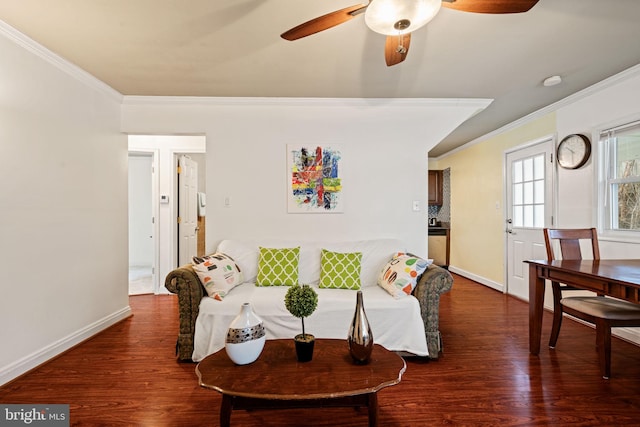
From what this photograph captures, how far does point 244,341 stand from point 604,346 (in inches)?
91.5

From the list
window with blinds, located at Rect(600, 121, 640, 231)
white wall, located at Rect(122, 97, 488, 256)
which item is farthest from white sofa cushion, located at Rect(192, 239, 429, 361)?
window with blinds, located at Rect(600, 121, 640, 231)

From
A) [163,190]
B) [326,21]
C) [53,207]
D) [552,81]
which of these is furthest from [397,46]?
[163,190]

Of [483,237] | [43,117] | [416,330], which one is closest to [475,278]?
[483,237]

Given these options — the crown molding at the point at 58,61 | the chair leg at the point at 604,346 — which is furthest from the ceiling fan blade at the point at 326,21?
the chair leg at the point at 604,346

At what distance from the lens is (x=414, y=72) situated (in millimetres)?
2637

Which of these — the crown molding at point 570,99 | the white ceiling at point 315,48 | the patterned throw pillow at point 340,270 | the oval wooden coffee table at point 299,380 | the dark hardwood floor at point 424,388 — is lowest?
the dark hardwood floor at point 424,388

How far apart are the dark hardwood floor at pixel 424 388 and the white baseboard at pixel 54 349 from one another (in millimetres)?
53

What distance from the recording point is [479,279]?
189 inches

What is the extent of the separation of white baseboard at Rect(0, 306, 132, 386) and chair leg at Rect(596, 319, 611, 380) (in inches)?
153

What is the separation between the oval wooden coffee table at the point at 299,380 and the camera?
51.3 inches

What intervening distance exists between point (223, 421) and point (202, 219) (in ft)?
13.4

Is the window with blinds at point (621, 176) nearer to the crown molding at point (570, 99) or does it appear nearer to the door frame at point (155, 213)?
the crown molding at point (570, 99)

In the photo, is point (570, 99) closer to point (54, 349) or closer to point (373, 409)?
point (373, 409)

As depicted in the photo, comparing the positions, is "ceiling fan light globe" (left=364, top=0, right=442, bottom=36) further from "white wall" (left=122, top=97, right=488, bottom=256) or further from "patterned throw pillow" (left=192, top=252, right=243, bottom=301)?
"patterned throw pillow" (left=192, top=252, right=243, bottom=301)
